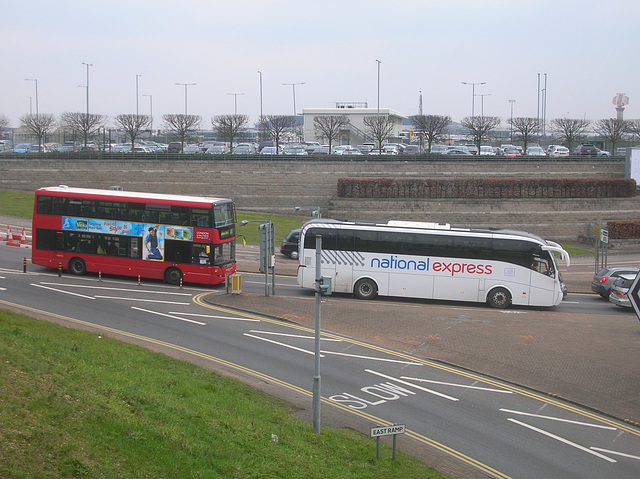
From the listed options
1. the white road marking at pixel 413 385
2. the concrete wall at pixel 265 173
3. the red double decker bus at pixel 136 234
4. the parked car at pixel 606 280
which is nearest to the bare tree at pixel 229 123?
the concrete wall at pixel 265 173

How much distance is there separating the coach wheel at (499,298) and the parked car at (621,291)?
16.3ft

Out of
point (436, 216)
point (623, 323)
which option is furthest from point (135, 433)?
point (436, 216)

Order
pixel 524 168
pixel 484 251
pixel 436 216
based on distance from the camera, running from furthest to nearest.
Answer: pixel 524 168 → pixel 436 216 → pixel 484 251

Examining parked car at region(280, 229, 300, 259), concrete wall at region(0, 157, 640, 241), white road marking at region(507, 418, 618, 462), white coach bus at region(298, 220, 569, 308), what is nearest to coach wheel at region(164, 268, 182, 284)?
white coach bus at region(298, 220, 569, 308)

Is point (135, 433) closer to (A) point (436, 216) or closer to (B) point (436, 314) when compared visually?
(B) point (436, 314)

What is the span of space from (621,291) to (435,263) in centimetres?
824

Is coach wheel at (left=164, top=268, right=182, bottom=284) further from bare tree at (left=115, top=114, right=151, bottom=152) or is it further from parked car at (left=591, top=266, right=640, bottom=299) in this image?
bare tree at (left=115, top=114, right=151, bottom=152)

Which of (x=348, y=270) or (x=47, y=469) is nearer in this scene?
(x=47, y=469)

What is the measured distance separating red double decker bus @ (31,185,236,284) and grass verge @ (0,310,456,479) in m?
12.3

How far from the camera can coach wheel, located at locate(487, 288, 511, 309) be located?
25.9 metres

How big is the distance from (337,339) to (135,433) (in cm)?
1114

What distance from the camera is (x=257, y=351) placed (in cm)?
1828

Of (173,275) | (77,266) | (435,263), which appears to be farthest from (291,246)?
(77,266)

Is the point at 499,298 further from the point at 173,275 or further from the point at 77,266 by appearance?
the point at 77,266
